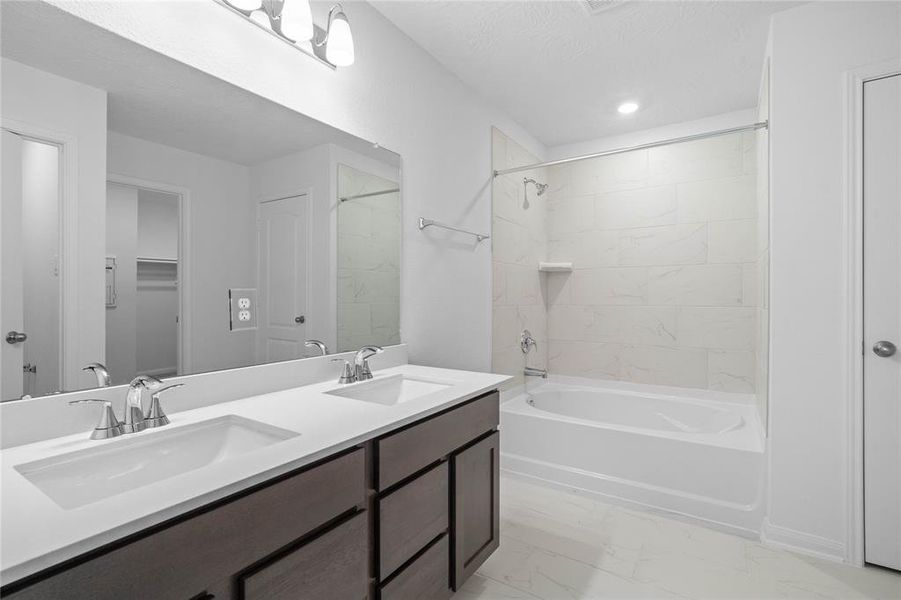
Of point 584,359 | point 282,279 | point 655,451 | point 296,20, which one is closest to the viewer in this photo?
point 296,20

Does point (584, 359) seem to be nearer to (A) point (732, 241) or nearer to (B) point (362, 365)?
(A) point (732, 241)

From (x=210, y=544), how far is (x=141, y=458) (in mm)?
377

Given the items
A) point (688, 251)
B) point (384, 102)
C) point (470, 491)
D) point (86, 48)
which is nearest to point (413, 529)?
point (470, 491)

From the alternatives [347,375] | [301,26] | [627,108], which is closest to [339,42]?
[301,26]

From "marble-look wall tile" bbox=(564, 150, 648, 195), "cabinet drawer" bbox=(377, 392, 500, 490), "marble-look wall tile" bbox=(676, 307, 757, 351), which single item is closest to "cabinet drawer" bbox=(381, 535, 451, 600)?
"cabinet drawer" bbox=(377, 392, 500, 490)

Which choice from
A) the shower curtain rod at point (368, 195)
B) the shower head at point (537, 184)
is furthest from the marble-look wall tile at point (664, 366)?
the shower curtain rod at point (368, 195)

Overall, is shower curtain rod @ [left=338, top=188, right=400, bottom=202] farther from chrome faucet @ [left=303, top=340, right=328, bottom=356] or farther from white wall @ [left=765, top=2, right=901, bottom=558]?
white wall @ [left=765, top=2, right=901, bottom=558]

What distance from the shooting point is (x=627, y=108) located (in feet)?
9.73

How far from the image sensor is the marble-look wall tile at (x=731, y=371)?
117 inches

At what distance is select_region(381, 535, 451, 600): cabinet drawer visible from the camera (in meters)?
1.20

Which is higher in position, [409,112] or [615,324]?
[409,112]

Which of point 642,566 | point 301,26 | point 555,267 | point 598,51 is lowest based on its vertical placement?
point 642,566

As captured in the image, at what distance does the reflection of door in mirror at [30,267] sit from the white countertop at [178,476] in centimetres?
17

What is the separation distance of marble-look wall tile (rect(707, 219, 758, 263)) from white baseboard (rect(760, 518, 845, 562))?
1.72 meters
